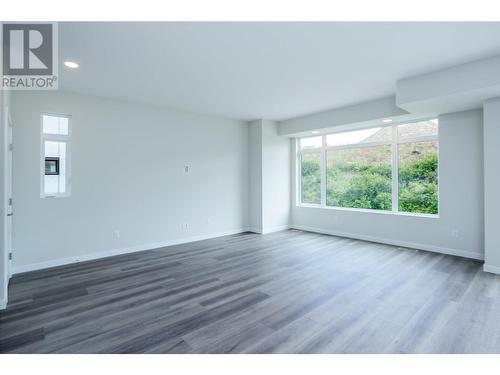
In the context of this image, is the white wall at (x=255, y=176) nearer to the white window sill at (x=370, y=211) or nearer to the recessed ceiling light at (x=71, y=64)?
the white window sill at (x=370, y=211)

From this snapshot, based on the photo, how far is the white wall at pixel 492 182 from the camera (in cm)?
365

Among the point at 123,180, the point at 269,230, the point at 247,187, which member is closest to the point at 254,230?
the point at 269,230

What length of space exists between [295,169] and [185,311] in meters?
5.09

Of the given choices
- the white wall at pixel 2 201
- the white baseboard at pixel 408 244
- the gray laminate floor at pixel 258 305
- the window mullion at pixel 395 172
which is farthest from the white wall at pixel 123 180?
the window mullion at pixel 395 172

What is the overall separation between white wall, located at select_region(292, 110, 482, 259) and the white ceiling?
4.36 ft

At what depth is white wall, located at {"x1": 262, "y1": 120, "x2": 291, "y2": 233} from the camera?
6500 mm

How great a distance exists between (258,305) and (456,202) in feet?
13.0

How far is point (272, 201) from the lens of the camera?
667 centimetres

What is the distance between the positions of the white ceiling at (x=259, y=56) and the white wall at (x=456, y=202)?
1.33 m

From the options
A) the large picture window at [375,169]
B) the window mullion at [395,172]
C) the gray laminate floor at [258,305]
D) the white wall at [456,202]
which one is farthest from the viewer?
the window mullion at [395,172]

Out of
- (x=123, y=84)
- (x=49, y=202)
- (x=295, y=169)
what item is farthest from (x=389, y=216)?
(x=49, y=202)

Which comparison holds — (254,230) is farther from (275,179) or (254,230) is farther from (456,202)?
(456,202)

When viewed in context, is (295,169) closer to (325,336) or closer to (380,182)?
(380,182)

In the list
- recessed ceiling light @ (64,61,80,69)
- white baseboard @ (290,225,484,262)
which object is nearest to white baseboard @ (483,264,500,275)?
A: white baseboard @ (290,225,484,262)
